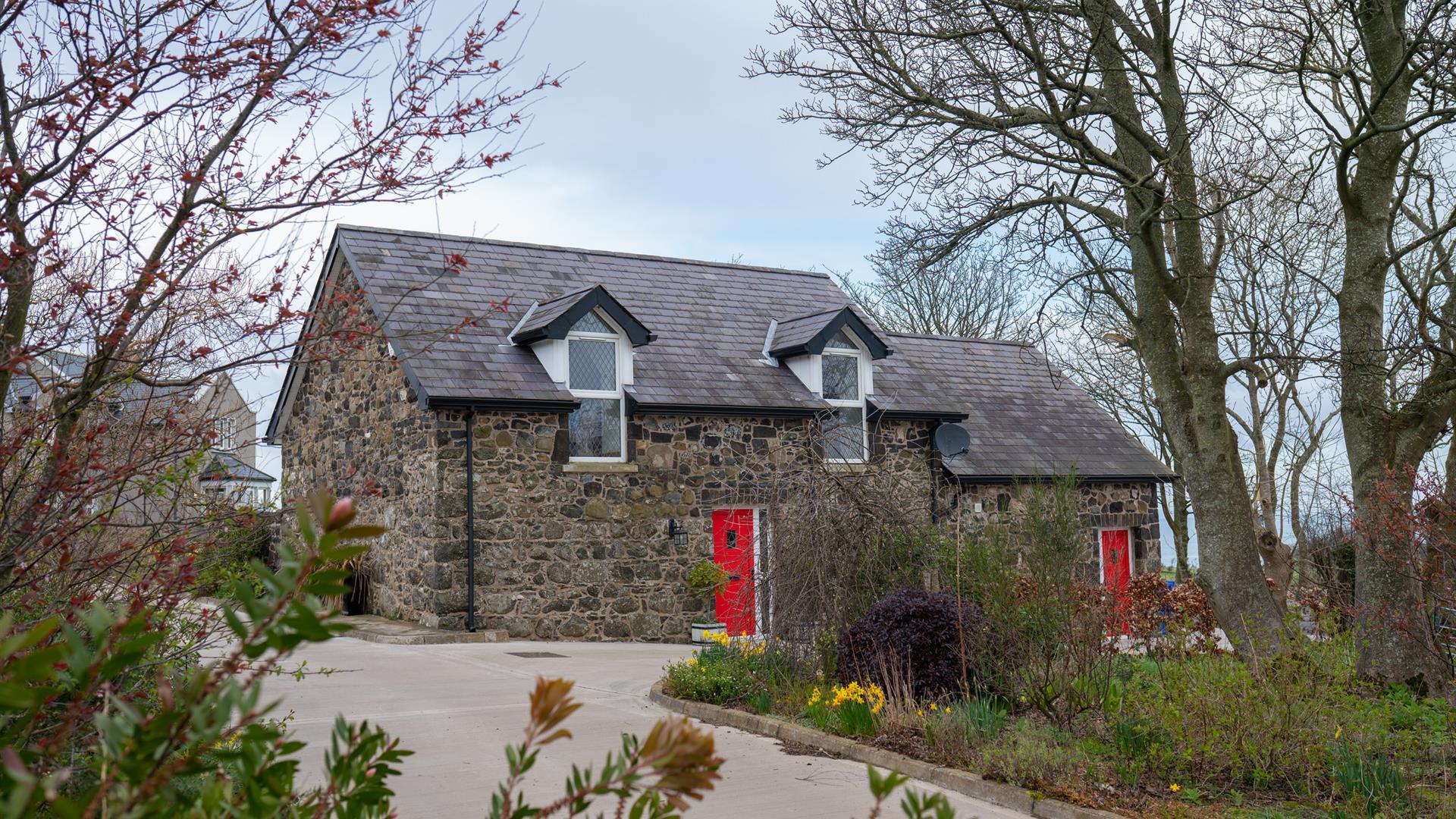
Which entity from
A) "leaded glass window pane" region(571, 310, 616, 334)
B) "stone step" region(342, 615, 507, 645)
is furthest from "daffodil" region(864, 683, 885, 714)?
"leaded glass window pane" region(571, 310, 616, 334)

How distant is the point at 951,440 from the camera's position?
19.8m

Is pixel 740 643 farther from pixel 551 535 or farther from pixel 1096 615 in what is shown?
pixel 551 535

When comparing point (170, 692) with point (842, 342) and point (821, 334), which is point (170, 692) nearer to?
point (821, 334)

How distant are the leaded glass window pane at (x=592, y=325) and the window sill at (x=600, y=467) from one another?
2.00 m

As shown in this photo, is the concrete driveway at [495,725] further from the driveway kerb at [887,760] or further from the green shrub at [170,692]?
the green shrub at [170,692]

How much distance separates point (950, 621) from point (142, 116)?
6.83 meters

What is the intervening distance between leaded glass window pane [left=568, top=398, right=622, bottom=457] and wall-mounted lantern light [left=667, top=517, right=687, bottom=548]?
130 centimetres

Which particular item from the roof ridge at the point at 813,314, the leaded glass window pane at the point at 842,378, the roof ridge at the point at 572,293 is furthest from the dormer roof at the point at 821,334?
the roof ridge at the point at 572,293

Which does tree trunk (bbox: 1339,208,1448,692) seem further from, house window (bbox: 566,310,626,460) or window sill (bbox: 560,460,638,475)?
house window (bbox: 566,310,626,460)

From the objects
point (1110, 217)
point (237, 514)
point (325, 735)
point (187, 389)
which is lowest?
point (325, 735)

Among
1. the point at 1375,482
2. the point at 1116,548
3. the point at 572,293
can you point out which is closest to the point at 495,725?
the point at 1375,482

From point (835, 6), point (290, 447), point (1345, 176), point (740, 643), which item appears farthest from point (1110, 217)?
point (290, 447)

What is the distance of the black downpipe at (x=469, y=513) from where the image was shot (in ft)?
53.0

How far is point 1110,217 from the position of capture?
1078cm
